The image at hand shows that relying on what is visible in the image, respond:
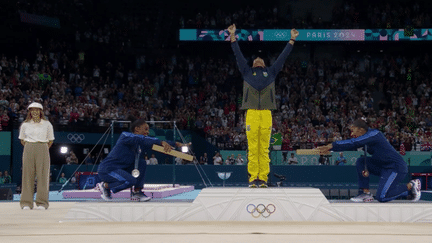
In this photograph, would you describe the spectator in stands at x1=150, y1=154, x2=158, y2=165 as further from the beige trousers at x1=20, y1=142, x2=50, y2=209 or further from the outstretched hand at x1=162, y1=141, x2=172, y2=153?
the outstretched hand at x1=162, y1=141, x2=172, y2=153

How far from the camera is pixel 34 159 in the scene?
34.8ft

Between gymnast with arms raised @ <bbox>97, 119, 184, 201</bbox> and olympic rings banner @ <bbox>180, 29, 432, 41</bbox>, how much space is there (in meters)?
22.3

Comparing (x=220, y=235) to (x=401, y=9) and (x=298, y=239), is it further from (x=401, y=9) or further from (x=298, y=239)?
(x=401, y=9)

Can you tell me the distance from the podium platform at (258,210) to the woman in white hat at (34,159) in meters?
2.71

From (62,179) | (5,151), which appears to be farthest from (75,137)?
(5,151)

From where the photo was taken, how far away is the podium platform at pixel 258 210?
8.10m

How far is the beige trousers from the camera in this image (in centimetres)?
1056

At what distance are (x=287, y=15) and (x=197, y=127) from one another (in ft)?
35.6

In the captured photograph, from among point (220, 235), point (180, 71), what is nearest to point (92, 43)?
point (180, 71)

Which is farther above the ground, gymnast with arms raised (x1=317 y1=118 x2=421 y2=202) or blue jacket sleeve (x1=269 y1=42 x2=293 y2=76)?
blue jacket sleeve (x1=269 y1=42 x2=293 y2=76)

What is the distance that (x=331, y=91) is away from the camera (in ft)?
98.8

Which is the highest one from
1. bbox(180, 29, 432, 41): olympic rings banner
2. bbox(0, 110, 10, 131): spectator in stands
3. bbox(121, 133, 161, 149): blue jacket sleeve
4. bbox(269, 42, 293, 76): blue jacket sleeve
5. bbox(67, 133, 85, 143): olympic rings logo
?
bbox(180, 29, 432, 41): olympic rings banner

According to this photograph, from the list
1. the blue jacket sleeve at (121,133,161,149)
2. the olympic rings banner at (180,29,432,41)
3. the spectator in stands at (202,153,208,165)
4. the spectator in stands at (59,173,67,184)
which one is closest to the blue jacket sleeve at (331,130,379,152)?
the blue jacket sleeve at (121,133,161,149)

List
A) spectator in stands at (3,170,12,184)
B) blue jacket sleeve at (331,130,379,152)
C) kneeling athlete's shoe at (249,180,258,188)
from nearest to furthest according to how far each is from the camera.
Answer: blue jacket sleeve at (331,130,379,152) < kneeling athlete's shoe at (249,180,258,188) < spectator in stands at (3,170,12,184)
